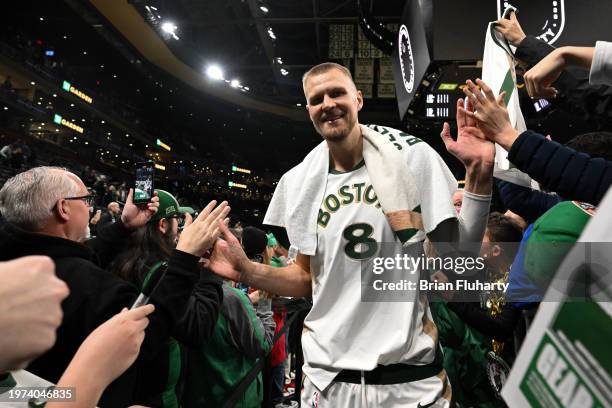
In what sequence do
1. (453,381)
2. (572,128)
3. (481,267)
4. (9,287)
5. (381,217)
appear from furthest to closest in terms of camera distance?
1. (572,128)
2. (453,381)
3. (481,267)
4. (381,217)
5. (9,287)

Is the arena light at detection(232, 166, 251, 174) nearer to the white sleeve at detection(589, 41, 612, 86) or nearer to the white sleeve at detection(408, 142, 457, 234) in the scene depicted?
the white sleeve at detection(408, 142, 457, 234)

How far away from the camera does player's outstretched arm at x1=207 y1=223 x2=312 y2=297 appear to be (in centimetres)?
196

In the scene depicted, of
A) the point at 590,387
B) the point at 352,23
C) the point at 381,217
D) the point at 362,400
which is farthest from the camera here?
the point at 352,23

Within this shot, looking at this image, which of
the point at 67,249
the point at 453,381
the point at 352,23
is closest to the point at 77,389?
the point at 67,249

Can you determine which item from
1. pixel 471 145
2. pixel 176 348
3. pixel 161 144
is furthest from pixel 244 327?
pixel 161 144

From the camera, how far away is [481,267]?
214cm

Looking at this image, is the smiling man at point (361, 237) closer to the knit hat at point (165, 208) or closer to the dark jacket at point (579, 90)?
the dark jacket at point (579, 90)

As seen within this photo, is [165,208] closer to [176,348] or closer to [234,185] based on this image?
[176,348]

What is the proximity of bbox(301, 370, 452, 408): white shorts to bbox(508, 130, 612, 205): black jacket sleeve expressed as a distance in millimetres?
844

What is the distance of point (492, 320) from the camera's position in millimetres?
2184

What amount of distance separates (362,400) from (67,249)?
1.21 metres

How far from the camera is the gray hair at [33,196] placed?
159cm

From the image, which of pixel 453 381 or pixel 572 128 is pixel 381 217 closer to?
pixel 453 381

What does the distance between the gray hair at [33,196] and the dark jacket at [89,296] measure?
0.05m
